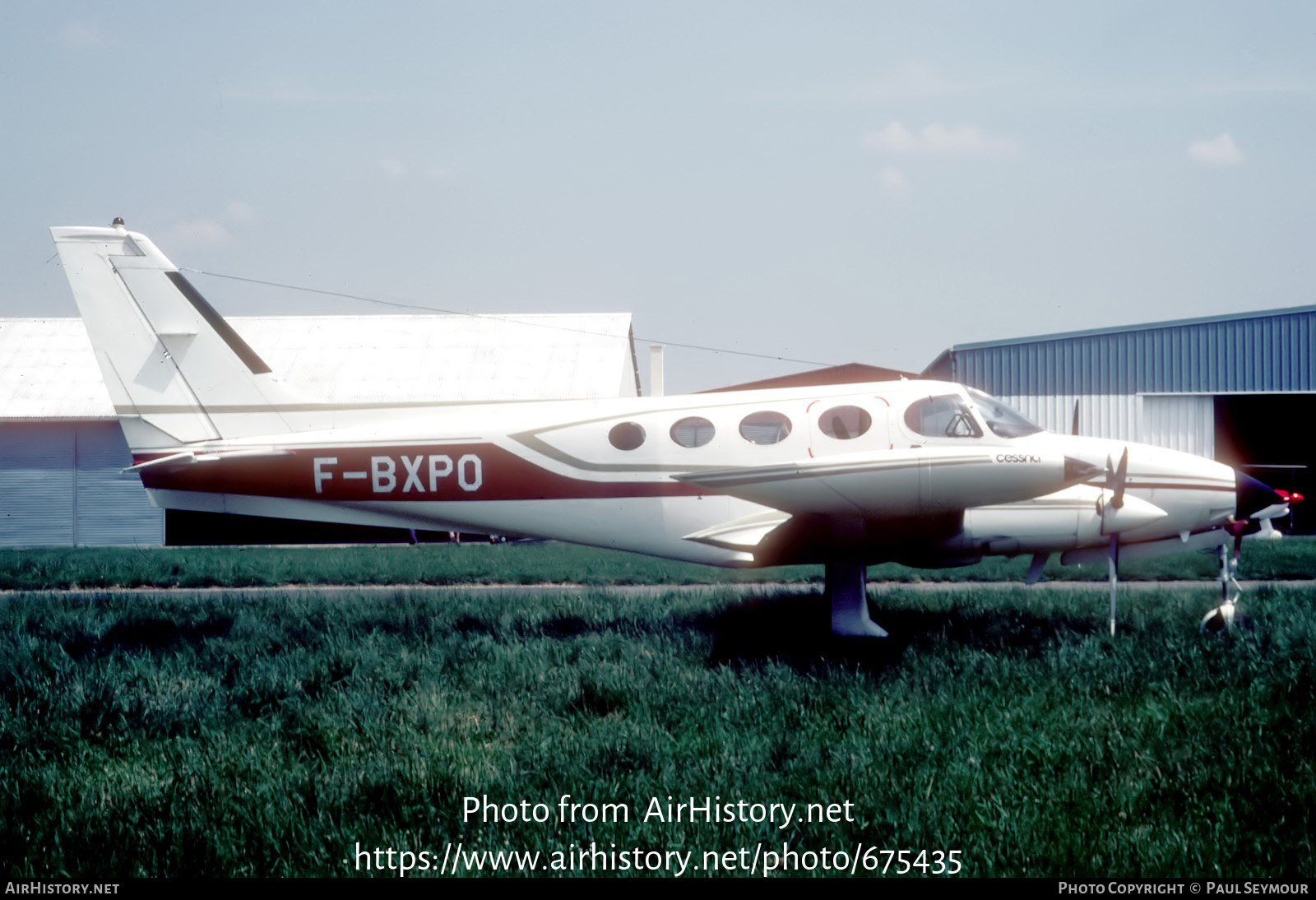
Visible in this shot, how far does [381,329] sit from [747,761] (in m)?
21.7

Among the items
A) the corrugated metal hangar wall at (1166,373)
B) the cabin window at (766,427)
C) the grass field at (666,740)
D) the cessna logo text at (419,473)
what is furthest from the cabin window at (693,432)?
the corrugated metal hangar wall at (1166,373)

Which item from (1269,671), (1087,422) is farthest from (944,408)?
(1087,422)

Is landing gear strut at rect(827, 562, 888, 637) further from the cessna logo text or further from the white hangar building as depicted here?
the white hangar building

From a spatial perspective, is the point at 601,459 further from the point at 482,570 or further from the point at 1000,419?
the point at 482,570

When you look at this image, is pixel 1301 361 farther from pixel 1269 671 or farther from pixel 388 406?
pixel 388 406

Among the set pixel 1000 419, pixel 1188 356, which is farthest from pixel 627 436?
pixel 1188 356

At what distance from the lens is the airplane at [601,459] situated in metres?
7.84

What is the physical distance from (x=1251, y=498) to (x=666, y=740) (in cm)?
617

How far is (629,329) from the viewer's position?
24.3m

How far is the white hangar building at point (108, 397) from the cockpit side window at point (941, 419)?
13.3m

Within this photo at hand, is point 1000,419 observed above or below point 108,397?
below

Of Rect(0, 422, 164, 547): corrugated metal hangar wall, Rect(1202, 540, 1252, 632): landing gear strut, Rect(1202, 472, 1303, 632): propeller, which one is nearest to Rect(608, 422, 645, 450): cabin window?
Rect(1202, 540, 1252, 632): landing gear strut

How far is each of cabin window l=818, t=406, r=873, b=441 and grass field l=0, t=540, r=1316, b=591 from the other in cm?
474

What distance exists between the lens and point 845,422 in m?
7.87
